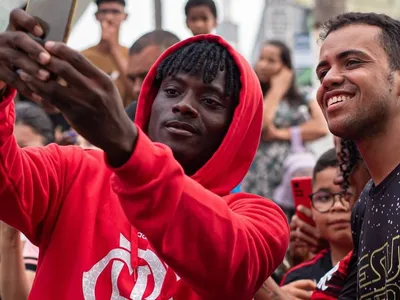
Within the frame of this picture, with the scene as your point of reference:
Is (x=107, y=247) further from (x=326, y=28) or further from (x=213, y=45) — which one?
(x=326, y=28)

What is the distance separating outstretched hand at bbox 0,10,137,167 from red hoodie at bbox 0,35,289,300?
0.12 meters

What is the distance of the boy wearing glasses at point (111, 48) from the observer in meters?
7.24

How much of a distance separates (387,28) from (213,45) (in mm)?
637

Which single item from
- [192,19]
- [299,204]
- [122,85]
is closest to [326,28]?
[299,204]

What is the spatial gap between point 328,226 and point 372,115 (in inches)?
61.2

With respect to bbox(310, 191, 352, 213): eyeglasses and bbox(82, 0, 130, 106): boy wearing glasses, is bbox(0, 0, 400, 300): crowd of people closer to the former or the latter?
bbox(310, 191, 352, 213): eyeglasses

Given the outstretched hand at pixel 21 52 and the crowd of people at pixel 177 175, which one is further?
the crowd of people at pixel 177 175

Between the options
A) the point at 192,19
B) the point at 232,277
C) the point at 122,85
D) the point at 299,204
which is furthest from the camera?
the point at 192,19

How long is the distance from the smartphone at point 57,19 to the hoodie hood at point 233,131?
3.56 ft

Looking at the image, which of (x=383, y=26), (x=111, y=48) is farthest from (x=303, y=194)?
(x=111, y=48)

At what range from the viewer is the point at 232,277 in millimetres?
2561

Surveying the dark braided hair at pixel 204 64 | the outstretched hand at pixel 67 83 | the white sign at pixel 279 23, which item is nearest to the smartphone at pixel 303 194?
the dark braided hair at pixel 204 64

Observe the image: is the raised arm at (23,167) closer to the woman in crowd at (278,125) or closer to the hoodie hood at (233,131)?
the hoodie hood at (233,131)

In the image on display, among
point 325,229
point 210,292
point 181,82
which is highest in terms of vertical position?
point 181,82
